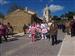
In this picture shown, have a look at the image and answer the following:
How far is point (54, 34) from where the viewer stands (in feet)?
72.7

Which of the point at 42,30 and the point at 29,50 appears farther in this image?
the point at 42,30

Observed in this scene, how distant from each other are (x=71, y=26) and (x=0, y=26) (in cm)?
978

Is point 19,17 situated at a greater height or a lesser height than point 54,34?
lesser

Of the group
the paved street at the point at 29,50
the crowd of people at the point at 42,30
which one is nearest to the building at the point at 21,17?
the crowd of people at the point at 42,30

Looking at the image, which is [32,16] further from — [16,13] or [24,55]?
[24,55]

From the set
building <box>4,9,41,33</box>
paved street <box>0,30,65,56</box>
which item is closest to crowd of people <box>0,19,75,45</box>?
paved street <box>0,30,65,56</box>

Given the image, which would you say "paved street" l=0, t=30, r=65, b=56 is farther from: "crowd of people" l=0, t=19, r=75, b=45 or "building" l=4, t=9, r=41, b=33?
"building" l=4, t=9, r=41, b=33

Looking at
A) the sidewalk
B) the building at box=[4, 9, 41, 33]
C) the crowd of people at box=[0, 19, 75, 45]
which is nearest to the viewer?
the sidewalk

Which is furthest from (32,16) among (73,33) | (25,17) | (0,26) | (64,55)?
(64,55)

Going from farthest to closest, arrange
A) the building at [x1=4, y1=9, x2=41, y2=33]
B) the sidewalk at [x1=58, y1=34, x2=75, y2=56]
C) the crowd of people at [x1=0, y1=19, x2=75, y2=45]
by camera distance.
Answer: the building at [x1=4, y1=9, x2=41, y2=33] → the crowd of people at [x1=0, y1=19, x2=75, y2=45] → the sidewalk at [x1=58, y1=34, x2=75, y2=56]

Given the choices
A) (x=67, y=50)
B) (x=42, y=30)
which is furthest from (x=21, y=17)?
(x=67, y=50)

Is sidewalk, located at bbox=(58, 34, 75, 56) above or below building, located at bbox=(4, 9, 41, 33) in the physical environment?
above

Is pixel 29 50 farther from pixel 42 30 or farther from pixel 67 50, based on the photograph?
pixel 42 30

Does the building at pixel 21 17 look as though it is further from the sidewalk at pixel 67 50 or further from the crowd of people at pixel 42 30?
the sidewalk at pixel 67 50
